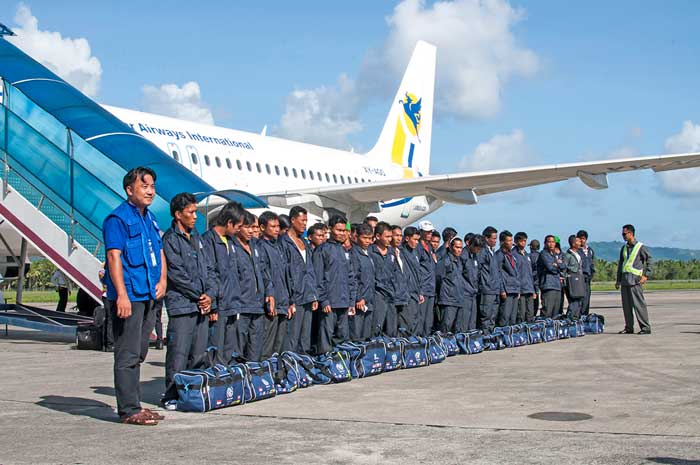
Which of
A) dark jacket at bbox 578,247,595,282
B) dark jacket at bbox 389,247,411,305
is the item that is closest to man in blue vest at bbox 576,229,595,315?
dark jacket at bbox 578,247,595,282

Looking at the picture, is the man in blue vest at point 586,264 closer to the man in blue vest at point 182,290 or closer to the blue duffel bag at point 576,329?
the blue duffel bag at point 576,329

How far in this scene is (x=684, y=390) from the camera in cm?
789

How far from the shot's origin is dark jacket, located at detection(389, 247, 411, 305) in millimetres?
10914

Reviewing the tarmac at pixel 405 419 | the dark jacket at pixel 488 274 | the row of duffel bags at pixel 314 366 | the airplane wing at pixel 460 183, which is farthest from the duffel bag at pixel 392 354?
the airplane wing at pixel 460 183

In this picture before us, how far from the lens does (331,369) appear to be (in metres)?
8.91

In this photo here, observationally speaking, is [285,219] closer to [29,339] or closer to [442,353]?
[442,353]

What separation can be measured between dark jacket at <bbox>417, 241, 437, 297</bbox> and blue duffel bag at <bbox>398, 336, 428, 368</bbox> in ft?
4.84

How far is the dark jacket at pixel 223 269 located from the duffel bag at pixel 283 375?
0.63m

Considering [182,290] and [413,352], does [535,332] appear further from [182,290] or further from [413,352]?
[182,290]

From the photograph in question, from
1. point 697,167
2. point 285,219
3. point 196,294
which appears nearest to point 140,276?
Answer: point 196,294

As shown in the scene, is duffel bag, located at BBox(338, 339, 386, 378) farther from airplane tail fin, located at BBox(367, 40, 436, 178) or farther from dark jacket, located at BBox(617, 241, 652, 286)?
airplane tail fin, located at BBox(367, 40, 436, 178)

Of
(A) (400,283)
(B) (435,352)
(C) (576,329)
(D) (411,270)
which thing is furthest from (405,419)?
(C) (576,329)

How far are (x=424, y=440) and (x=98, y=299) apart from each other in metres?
7.36

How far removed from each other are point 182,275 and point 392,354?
3.23m
